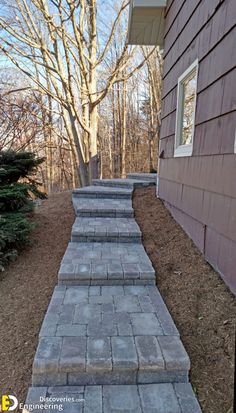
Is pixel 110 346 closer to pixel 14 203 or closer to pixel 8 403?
pixel 8 403

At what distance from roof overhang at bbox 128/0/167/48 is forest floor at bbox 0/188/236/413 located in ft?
11.4

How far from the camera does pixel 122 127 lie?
15438 millimetres

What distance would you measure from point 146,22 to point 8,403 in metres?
5.61

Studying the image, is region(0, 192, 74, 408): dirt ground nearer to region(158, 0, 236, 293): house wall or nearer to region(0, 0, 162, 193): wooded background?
region(158, 0, 236, 293): house wall

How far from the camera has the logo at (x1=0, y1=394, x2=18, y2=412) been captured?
1.58 m

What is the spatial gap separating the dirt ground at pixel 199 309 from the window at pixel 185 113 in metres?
1.08

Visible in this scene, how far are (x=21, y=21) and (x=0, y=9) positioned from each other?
0.59 metres

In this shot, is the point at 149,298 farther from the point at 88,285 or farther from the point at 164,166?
the point at 164,166

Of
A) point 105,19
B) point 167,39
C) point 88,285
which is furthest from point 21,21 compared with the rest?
point 88,285

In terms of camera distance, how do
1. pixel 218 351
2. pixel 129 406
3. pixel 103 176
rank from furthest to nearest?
1. pixel 103 176
2. pixel 218 351
3. pixel 129 406

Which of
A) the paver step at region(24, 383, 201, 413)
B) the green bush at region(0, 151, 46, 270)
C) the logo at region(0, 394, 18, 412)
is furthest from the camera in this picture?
the green bush at region(0, 151, 46, 270)

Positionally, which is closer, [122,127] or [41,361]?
[41,361]

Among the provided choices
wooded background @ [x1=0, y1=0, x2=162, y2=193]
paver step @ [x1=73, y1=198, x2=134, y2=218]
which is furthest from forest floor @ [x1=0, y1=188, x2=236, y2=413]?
wooded background @ [x1=0, y1=0, x2=162, y2=193]

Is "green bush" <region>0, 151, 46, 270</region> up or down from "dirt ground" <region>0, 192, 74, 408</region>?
up
